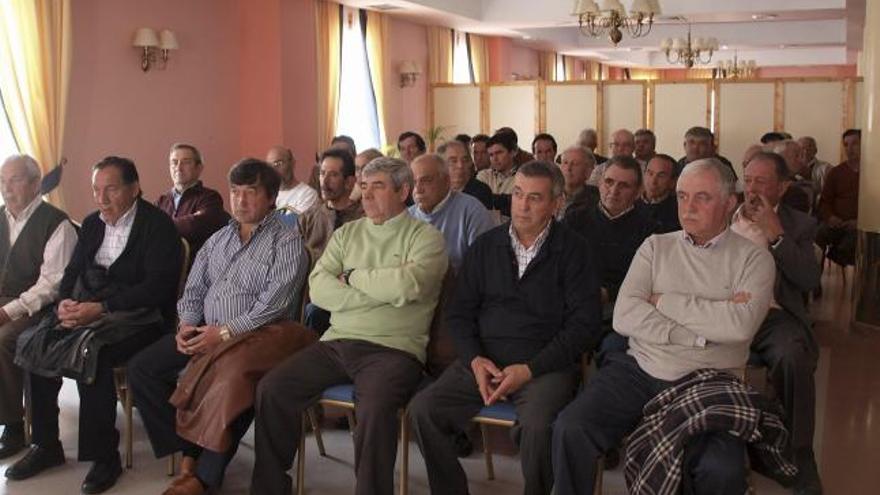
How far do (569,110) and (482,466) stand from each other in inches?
319

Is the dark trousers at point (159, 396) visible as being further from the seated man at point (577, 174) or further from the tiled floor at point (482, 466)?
the seated man at point (577, 174)

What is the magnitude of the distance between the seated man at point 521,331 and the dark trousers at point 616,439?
10cm

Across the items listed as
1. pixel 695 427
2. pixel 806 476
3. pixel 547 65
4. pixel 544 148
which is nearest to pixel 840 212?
pixel 544 148

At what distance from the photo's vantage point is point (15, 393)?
13.2ft

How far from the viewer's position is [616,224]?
421 cm

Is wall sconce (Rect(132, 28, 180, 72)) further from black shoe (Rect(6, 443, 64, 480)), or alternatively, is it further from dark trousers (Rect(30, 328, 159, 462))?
black shoe (Rect(6, 443, 64, 480))

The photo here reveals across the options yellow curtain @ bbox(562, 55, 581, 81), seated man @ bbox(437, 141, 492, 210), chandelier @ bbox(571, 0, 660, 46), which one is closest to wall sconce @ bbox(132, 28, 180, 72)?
seated man @ bbox(437, 141, 492, 210)

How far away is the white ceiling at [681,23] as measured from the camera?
1139 centimetres

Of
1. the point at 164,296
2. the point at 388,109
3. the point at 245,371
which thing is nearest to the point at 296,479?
the point at 245,371

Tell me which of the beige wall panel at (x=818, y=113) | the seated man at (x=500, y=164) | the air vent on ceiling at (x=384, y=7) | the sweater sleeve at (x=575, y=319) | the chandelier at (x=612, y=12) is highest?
the air vent on ceiling at (x=384, y=7)

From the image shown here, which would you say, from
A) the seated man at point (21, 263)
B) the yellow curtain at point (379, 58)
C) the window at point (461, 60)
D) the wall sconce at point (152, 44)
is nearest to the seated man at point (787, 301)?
the seated man at point (21, 263)

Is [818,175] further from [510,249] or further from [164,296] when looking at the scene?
[164,296]

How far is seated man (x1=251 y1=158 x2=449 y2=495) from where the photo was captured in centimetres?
320

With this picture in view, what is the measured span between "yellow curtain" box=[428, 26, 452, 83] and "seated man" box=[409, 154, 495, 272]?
8.63 m
